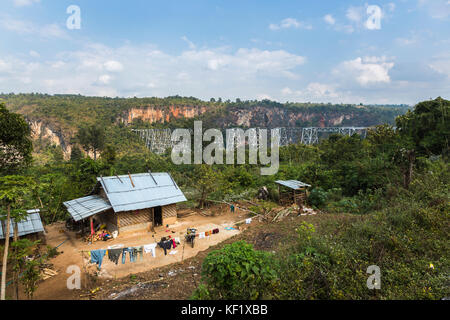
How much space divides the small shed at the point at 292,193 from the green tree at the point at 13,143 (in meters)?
12.9

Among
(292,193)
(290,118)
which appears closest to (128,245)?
(292,193)

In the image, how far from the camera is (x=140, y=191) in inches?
472

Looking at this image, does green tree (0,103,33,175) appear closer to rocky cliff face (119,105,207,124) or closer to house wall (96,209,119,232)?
house wall (96,209,119,232)

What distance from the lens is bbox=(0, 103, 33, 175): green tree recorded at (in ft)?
28.9

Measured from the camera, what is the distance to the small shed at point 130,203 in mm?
10912

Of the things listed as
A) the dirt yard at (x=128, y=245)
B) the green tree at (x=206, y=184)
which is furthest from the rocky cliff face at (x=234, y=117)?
the dirt yard at (x=128, y=245)

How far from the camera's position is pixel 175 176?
74.3 feet

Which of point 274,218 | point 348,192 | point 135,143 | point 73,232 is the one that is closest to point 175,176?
point 73,232

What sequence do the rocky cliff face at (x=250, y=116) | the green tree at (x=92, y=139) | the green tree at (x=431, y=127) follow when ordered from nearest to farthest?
the green tree at (x=431, y=127), the green tree at (x=92, y=139), the rocky cliff face at (x=250, y=116)

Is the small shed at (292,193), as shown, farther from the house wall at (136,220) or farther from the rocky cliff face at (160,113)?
the rocky cliff face at (160,113)

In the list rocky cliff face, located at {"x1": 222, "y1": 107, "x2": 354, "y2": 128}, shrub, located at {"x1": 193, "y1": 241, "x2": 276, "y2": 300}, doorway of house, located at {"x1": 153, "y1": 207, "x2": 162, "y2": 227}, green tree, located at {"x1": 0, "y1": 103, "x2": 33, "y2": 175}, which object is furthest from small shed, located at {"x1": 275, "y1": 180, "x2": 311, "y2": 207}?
rocky cliff face, located at {"x1": 222, "y1": 107, "x2": 354, "y2": 128}

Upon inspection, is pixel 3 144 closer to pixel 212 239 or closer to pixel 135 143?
pixel 212 239

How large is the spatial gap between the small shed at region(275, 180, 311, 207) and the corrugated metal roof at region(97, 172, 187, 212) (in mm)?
6247

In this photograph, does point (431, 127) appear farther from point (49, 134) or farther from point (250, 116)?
A: point (250, 116)
